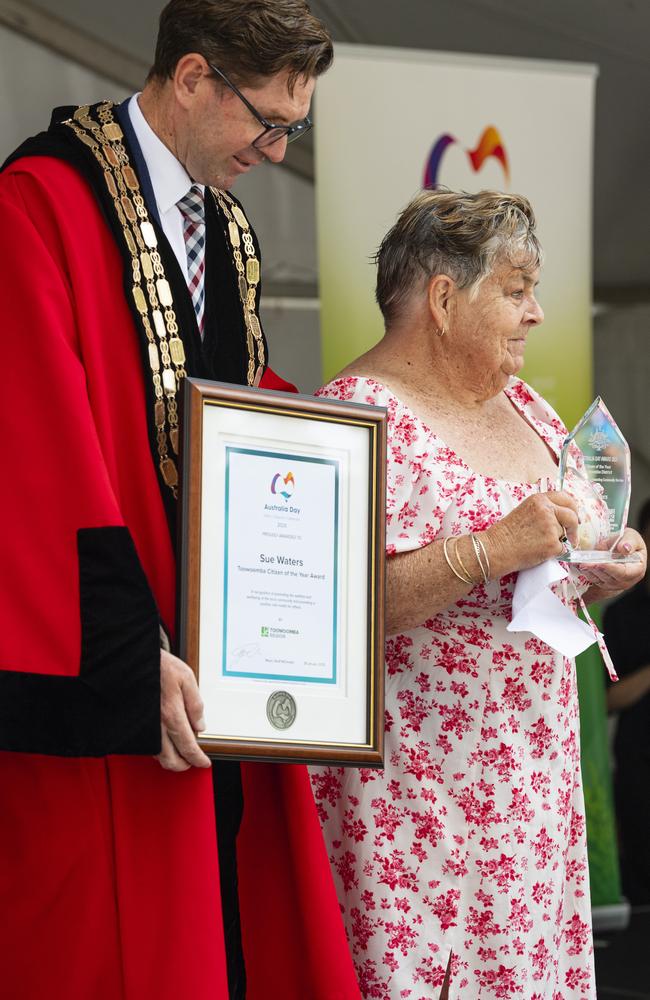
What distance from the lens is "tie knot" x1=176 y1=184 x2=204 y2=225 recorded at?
6.35ft

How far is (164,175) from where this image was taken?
1865 mm

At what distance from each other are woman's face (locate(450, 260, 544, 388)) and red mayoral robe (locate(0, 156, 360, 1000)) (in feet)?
2.54

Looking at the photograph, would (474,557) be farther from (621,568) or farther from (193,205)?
(193,205)

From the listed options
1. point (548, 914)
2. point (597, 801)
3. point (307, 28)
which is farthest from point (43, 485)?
point (597, 801)

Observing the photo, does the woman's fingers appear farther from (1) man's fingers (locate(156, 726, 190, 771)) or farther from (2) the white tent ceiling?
(2) the white tent ceiling

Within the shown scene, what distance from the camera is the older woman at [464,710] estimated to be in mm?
2141

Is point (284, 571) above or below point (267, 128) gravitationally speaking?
below

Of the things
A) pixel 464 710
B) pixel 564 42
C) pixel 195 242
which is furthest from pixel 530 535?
pixel 564 42

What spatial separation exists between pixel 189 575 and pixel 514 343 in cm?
90

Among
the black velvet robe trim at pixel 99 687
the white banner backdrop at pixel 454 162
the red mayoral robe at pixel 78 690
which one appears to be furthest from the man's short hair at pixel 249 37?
the white banner backdrop at pixel 454 162

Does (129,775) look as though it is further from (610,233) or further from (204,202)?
(610,233)

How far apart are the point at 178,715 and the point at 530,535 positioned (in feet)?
2.34

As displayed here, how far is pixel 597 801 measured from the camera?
4.71 meters

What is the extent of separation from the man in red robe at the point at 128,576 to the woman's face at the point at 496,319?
53 cm
